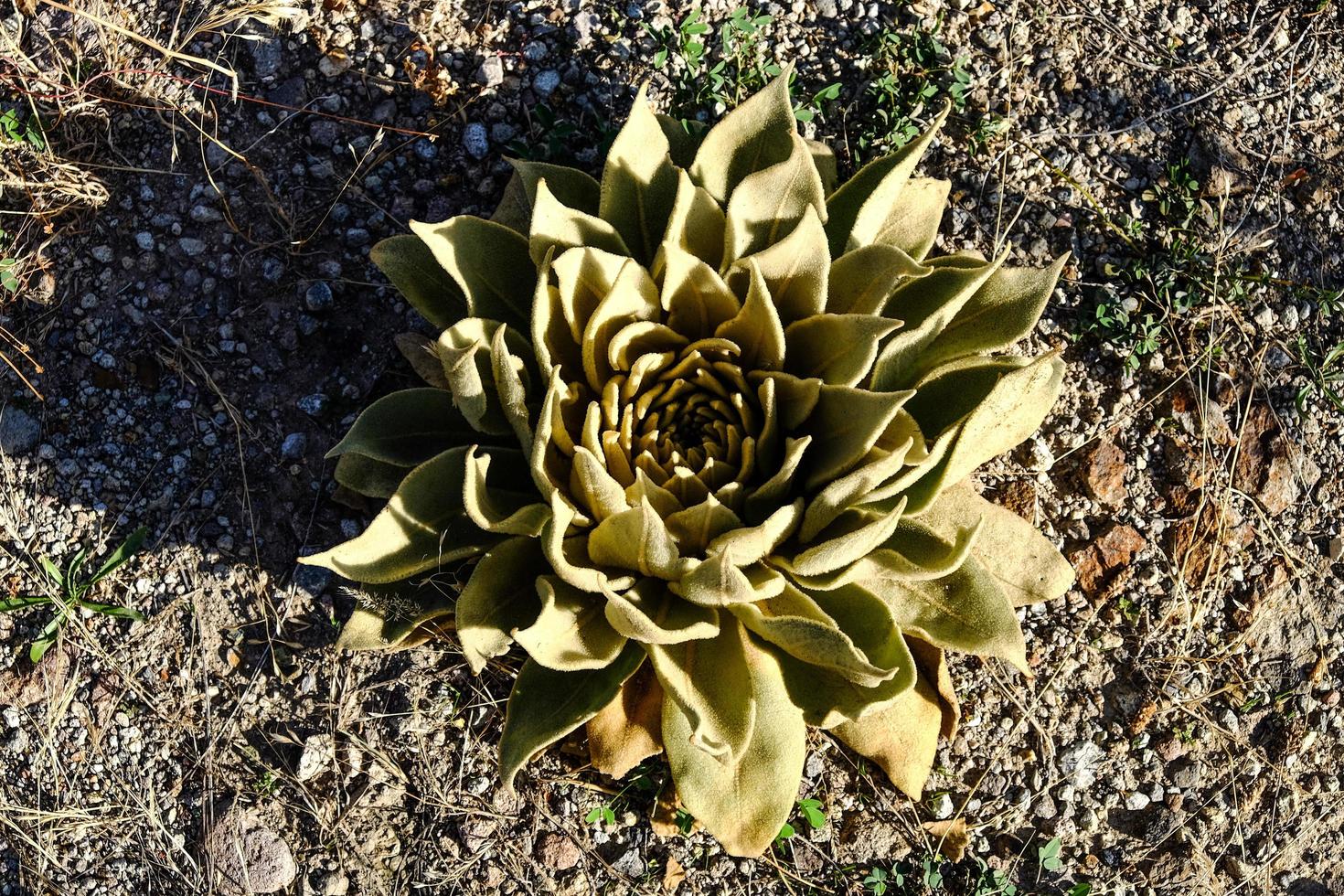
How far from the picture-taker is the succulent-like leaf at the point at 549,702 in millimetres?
2877

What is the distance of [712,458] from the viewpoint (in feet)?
9.36

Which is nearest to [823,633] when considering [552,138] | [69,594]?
[552,138]

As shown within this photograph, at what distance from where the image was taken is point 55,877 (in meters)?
3.54

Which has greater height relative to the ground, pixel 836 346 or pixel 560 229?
pixel 560 229

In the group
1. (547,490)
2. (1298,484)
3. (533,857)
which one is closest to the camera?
(547,490)

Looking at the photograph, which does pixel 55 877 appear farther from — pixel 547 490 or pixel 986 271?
pixel 986 271

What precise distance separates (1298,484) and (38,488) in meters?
4.05

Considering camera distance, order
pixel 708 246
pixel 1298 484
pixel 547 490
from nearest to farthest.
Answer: pixel 547 490 < pixel 708 246 < pixel 1298 484

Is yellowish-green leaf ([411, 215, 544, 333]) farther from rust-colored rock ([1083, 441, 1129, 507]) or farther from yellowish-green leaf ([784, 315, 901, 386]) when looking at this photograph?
rust-colored rock ([1083, 441, 1129, 507])

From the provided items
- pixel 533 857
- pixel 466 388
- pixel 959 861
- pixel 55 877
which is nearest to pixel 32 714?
pixel 55 877

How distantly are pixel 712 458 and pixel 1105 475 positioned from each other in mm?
1552

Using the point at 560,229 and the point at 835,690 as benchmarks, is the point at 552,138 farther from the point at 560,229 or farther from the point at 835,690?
the point at 835,690

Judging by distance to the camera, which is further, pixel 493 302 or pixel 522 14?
pixel 522 14

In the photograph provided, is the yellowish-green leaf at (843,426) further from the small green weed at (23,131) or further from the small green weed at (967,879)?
the small green weed at (23,131)
